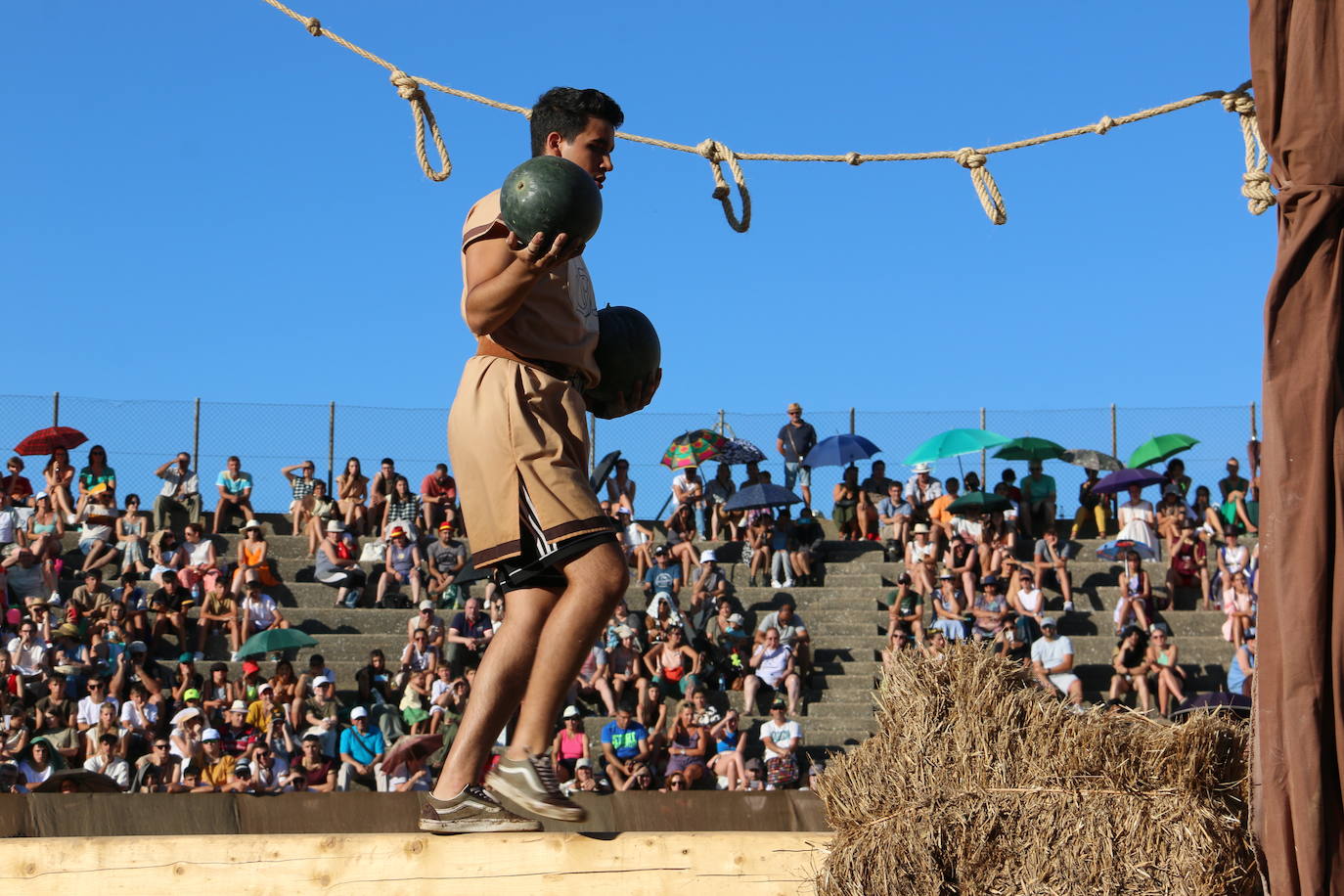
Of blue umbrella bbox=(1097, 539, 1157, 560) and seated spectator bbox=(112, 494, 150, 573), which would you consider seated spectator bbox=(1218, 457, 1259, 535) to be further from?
seated spectator bbox=(112, 494, 150, 573)

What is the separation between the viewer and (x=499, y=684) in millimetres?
4305

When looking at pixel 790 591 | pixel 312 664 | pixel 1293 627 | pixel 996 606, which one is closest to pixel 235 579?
pixel 312 664

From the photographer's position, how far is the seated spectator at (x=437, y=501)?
750 inches

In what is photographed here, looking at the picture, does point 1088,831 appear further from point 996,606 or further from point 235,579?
point 235,579

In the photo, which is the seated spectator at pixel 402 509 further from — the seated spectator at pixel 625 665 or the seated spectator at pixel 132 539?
the seated spectator at pixel 625 665

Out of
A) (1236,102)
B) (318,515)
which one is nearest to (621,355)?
(1236,102)

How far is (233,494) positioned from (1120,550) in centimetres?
1100

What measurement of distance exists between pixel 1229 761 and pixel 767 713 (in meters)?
11.8

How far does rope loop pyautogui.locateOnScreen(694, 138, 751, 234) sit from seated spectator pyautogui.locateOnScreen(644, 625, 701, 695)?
944cm

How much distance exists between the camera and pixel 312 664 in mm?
14586

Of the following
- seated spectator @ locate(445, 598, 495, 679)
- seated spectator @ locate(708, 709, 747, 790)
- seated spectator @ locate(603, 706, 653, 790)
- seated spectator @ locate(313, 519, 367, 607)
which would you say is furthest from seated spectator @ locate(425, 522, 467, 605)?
seated spectator @ locate(708, 709, 747, 790)

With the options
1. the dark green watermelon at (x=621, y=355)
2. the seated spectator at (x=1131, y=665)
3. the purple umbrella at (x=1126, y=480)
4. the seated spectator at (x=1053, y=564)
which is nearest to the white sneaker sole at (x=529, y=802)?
the dark green watermelon at (x=621, y=355)

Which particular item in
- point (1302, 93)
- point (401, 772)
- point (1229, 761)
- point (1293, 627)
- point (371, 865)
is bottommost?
point (401, 772)

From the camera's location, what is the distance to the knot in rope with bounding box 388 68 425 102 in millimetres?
6434
